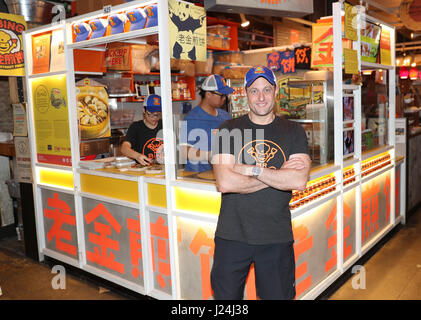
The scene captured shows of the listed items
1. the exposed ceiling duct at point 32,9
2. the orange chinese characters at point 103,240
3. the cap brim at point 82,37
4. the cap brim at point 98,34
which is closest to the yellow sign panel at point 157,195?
the orange chinese characters at point 103,240

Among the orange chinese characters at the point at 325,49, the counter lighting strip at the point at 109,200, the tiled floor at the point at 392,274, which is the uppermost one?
the orange chinese characters at the point at 325,49

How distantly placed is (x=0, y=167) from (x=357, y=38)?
463 centimetres

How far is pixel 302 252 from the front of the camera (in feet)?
10.4

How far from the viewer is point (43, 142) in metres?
4.36

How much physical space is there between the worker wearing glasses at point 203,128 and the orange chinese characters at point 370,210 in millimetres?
1849

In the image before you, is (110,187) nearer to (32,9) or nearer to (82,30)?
(82,30)

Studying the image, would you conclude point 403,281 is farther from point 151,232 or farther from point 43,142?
point 43,142

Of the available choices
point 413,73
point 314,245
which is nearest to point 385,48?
point 314,245

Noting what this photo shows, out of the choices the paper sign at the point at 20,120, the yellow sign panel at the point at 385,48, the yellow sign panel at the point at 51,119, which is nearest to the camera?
the yellow sign panel at the point at 51,119

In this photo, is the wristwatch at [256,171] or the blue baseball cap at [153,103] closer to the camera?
the wristwatch at [256,171]

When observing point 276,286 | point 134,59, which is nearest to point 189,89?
point 134,59

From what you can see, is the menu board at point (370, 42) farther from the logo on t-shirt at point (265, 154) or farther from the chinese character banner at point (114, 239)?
the chinese character banner at point (114, 239)

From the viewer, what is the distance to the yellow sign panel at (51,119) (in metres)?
4.04

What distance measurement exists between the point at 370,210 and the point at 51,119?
345 cm
